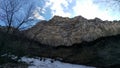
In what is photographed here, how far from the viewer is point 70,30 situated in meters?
24.2

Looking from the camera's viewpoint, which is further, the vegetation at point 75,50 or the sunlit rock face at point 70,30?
the sunlit rock face at point 70,30

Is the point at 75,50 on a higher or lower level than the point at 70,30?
lower

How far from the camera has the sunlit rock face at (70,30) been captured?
2256 cm

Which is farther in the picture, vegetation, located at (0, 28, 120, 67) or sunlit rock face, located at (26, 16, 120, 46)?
sunlit rock face, located at (26, 16, 120, 46)

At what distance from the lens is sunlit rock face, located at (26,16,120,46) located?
2256cm

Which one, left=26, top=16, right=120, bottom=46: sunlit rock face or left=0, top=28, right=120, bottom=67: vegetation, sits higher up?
left=26, top=16, right=120, bottom=46: sunlit rock face

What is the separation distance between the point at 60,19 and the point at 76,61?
19.3ft

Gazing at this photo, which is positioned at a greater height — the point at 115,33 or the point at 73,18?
the point at 73,18

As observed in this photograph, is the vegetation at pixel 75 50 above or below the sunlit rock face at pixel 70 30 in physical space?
below

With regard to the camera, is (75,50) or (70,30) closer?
(75,50)

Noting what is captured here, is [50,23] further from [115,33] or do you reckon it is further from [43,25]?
[115,33]

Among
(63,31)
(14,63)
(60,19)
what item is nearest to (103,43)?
(63,31)

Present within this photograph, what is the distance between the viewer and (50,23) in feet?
85.1

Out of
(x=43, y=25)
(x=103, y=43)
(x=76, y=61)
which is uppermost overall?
(x=43, y=25)
